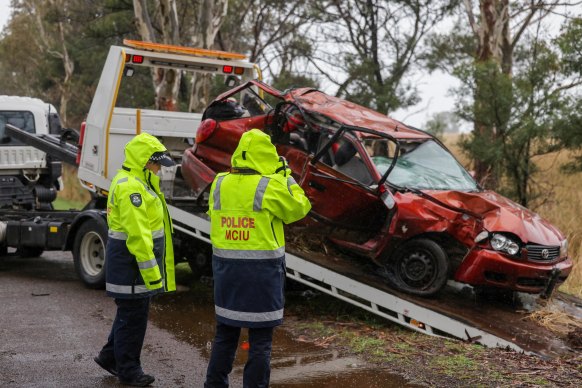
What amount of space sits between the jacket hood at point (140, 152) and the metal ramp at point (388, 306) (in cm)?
274

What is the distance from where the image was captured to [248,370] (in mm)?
4918

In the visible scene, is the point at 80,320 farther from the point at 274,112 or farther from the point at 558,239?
the point at 558,239

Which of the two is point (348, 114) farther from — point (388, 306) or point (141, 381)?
point (141, 381)

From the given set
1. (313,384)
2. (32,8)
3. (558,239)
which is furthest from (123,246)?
(32,8)

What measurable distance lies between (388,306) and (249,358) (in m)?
2.86

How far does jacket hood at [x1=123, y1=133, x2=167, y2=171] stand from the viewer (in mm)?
5590

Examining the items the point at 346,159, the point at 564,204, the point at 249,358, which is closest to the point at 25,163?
the point at 346,159

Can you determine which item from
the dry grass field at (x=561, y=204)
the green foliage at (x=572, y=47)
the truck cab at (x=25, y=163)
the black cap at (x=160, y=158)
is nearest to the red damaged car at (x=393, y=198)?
the black cap at (x=160, y=158)

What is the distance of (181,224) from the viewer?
8.96m

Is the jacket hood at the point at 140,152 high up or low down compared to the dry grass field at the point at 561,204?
up

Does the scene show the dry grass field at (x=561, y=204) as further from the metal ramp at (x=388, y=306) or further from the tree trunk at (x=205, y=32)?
the tree trunk at (x=205, y=32)

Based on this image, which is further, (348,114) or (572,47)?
(572,47)

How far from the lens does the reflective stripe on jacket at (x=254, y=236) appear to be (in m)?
4.89

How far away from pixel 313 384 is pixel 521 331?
7.68 feet
